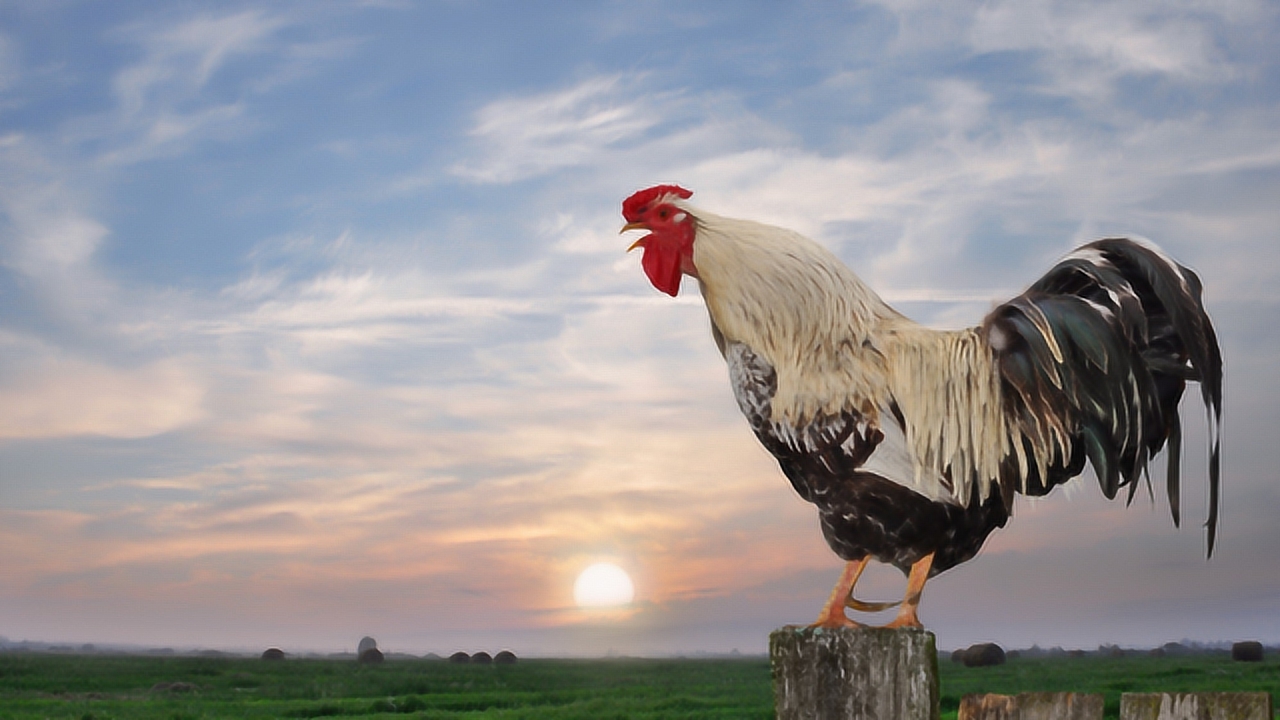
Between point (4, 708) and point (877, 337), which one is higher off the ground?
point (877, 337)

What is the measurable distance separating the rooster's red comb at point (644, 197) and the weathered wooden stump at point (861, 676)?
2.49 metres

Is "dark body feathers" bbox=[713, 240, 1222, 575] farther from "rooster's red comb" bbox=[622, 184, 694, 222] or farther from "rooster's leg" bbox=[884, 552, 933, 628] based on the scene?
"rooster's red comb" bbox=[622, 184, 694, 222]

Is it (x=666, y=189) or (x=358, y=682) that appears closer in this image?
(x=666, y=189)

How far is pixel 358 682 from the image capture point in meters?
31.1

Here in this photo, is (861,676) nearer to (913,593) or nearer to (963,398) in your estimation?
(913,593)

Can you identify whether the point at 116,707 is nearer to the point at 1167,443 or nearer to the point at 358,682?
the point at 358,682

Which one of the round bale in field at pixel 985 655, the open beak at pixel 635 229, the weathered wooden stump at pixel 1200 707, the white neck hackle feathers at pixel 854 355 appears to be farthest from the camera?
the round bale in field at pixel 985 655

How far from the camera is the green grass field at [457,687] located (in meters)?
22.3

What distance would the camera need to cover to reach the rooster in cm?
417

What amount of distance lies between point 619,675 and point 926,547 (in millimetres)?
33509

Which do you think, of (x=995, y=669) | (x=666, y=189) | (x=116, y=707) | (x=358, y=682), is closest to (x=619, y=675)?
(x=358, y=682)

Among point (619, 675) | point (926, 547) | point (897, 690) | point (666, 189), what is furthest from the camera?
point (619, 675)

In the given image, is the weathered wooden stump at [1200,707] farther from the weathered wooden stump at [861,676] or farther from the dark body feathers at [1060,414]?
the dark body feathers at [1060,414]

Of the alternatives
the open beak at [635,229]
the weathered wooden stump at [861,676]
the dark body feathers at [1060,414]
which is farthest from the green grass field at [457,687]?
the weathered wooden stump at [861,676]
